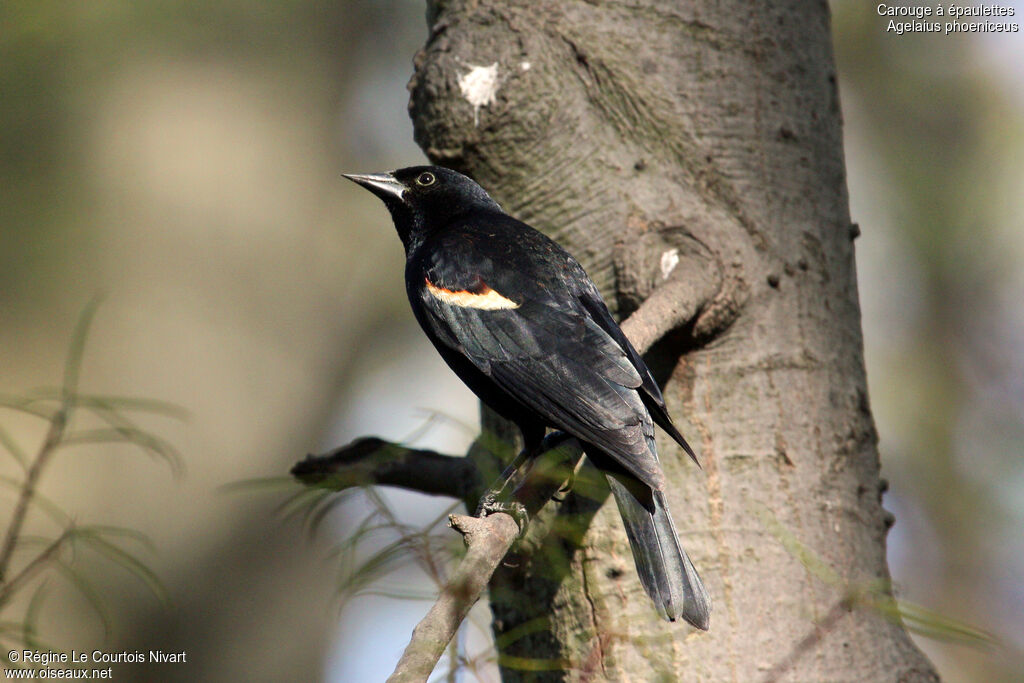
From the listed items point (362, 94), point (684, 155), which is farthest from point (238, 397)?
point (684, 155)

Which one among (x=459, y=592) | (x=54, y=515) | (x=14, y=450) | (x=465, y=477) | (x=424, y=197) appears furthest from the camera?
(x=424, y=197)

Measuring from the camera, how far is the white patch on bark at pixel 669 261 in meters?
2.40

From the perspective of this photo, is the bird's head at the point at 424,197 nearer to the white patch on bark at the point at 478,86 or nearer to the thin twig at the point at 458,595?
the white patch on bark at the point at 478,86

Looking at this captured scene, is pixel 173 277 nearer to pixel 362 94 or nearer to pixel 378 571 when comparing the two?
pixel 362 94

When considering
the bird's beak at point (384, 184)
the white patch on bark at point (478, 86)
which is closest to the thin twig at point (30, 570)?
the white patch on bark at point (478, 86)

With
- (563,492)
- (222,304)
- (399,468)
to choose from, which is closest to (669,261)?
(563,492)

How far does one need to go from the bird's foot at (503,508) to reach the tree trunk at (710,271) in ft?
0.61

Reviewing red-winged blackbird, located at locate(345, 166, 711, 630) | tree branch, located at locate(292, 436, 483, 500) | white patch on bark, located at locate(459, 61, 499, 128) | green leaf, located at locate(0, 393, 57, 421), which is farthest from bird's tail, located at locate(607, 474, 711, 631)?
green leaf, located at locate(0, 393, 57, 421)

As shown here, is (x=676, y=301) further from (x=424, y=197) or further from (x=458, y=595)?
(x=424, y=197)

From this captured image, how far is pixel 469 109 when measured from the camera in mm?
2568

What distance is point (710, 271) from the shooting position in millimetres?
2338

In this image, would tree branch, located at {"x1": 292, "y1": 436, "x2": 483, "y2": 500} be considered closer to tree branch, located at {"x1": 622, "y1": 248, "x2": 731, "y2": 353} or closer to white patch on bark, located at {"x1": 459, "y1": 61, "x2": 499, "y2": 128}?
tree branch, located at {"x1": 622, "y1": 248, "x2": 731, "y2": 353}

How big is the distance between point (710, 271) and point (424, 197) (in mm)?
1294

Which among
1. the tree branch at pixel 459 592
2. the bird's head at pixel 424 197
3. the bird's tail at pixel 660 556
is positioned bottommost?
the bird's tail at pixel 660 556
